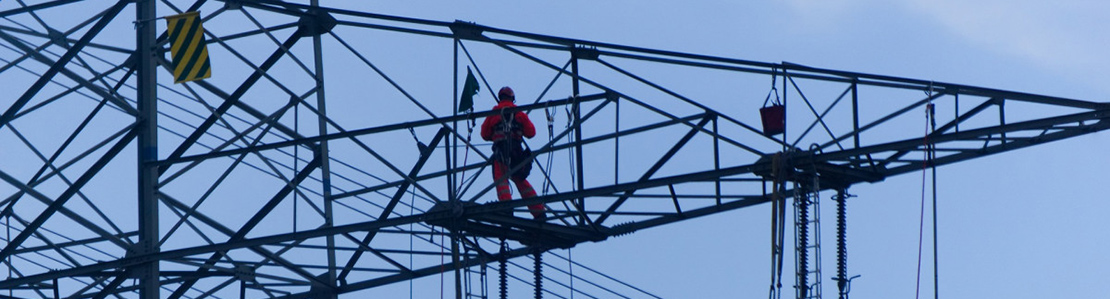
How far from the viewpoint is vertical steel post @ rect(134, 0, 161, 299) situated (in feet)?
92.5

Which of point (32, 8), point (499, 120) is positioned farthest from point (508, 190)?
point (32, 8)

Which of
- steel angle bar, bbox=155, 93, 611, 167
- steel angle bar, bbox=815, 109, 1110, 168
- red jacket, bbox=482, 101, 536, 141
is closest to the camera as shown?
steel angle bar, bbox=815, 109, 1110, 168

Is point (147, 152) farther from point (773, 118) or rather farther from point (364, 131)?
point (773, 118)

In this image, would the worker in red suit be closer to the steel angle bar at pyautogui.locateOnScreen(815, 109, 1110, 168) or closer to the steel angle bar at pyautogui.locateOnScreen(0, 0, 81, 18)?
the steel angle bar at pyautogui.locateOnScreen(815, 109, 1110, 168)

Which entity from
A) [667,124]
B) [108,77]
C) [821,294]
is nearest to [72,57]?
[108,77]

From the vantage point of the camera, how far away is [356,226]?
87.6ft

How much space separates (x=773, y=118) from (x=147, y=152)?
8.25 meters

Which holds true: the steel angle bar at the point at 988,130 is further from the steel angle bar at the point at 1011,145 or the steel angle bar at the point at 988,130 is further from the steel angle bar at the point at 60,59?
the steel angle bar at the point at 60,59

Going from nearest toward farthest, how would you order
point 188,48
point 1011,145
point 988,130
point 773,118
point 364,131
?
point 988,130 < point 1011,145 < point 773,118 < point 364,131 < point 188,48

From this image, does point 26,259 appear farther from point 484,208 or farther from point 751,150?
point 751,150

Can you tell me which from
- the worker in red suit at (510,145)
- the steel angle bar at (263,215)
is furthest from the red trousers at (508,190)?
the steel angle bar at (263,215)

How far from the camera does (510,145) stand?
26.8m

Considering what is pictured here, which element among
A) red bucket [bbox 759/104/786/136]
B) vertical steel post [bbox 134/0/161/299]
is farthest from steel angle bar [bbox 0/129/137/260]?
red bucket [bbox 759/104/786/136]

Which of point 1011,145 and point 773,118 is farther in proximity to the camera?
point 773,118
